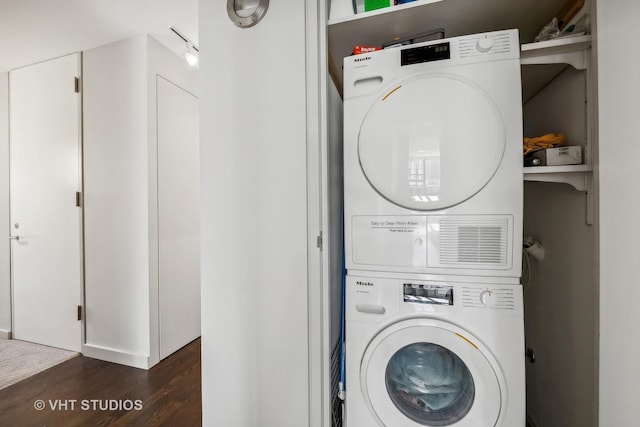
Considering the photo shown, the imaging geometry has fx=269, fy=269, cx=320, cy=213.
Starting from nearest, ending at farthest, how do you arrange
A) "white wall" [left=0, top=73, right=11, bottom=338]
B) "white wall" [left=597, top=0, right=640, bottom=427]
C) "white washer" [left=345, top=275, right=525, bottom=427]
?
"white wall" [left=597, top=0, right=640, bottom=427], "white washer" [left=345, top=275, right=525, bottom=427], "white wall" [left=0, top=73, right=11, bottom=338]

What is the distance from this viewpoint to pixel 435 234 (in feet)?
3.27

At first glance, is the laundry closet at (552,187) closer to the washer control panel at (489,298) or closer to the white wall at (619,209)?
the white wall at (619,209)

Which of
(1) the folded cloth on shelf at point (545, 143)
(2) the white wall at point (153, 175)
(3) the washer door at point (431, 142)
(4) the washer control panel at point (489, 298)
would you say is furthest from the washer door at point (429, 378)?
(2) the white wall at point (153, 175)

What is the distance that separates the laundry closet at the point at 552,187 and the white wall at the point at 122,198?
5.30ft

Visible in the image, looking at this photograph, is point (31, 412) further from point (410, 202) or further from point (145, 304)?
point (410, 202)

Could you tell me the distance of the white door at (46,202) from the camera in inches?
90.5

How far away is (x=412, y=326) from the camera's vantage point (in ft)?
3.23

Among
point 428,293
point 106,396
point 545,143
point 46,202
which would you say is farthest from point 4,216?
point 545,143

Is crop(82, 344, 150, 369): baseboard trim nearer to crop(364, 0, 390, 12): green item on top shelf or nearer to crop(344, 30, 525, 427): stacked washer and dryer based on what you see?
crop(344, 30, 525, 427): stacked washer and dryer

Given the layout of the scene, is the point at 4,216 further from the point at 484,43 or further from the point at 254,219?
the point at 484,43

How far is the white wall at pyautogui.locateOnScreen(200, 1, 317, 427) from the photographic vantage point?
3.46ft

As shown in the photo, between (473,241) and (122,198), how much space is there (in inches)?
96.2

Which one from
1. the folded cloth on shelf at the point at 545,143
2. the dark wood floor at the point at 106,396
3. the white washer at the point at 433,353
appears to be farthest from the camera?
the dark wood floor at the point at 106,396

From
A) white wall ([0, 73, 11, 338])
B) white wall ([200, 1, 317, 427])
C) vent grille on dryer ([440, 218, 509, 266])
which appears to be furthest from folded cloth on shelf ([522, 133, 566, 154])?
white wall ([0, 73, 11, 338])
